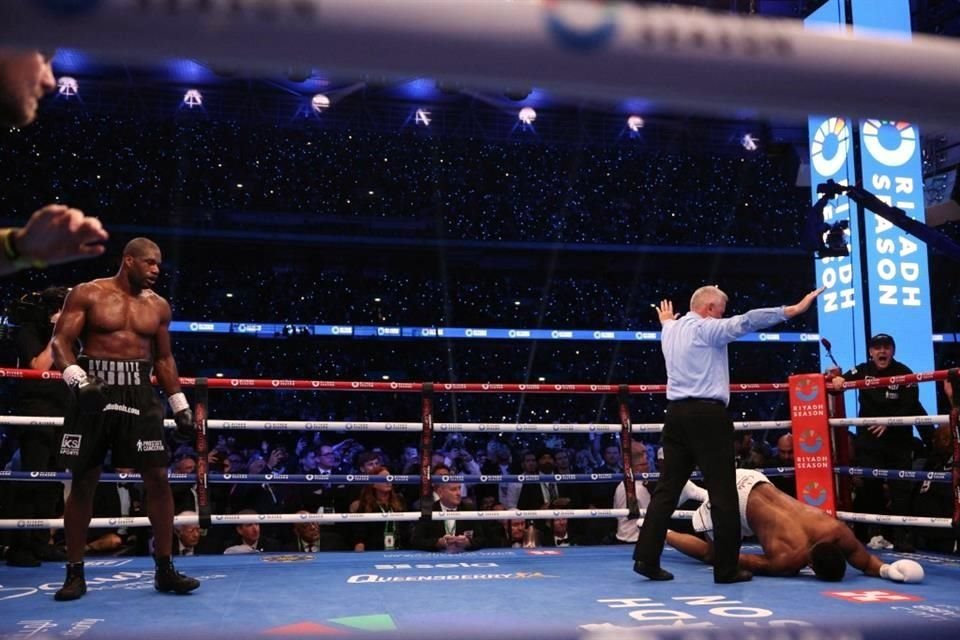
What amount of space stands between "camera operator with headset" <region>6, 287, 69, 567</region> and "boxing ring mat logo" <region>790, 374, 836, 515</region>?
11.1 feet

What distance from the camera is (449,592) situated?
265cm

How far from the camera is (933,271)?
1340 cm

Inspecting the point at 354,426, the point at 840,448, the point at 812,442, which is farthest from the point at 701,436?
the point at 354,426

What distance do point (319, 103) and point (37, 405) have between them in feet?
32.2

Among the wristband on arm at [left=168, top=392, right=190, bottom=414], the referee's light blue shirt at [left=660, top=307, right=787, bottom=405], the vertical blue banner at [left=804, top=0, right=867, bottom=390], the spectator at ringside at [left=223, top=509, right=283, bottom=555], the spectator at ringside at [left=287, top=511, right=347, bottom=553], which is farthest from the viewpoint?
the vertical blue banner at [left=804, top=0, right=867, bottom=390]

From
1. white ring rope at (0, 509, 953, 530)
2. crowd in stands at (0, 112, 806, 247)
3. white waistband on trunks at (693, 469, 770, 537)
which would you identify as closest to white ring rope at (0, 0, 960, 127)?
white waistband on trunks at (693, 469, 770, 537)

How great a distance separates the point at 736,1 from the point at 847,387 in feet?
17.7

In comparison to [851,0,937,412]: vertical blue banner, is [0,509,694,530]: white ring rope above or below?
below

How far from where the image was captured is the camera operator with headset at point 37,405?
360 cm

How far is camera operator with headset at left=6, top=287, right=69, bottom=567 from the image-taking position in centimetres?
360

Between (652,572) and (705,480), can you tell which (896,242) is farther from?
(652,572)

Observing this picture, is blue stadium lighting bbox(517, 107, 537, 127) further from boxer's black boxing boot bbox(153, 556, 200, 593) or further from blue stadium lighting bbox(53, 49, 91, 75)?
boxer's black boxing boot bbox(153, 556, 200, 593)

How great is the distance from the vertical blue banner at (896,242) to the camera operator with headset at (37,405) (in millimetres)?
5377

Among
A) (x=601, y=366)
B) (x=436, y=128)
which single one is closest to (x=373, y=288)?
(x=436, y=128)
